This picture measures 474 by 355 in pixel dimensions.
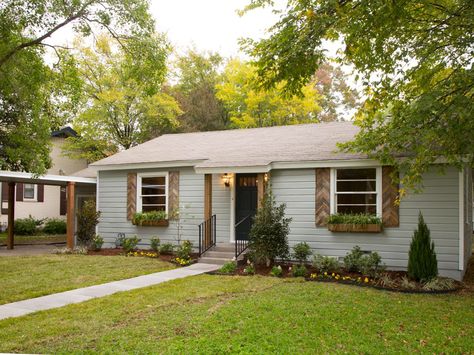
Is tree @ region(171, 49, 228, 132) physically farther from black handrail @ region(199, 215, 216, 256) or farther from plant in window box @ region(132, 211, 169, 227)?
black handrail @ region(199, 215, 216, 256)

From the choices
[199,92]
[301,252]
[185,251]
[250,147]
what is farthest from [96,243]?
[199,92]

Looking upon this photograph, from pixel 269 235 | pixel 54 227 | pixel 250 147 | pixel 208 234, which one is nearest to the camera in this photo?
pixel 269 235

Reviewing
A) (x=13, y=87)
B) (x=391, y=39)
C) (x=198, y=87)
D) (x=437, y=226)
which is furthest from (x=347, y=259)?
(x=198, y=87)

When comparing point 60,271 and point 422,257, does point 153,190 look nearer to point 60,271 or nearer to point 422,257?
point 60,271

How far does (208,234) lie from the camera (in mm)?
12336

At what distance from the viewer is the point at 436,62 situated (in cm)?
900

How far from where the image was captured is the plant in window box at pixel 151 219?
1316 cm

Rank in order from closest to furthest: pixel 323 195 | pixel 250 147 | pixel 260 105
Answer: pixel 323 195, pixel 250 147, pixel 260 105

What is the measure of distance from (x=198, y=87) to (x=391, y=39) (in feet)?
71.6

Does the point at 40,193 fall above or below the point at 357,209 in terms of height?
above

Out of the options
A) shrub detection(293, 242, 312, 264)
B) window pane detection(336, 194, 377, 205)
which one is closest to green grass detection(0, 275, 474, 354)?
shrub detection(293, 242, 312, 264)

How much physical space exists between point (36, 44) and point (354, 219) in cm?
803

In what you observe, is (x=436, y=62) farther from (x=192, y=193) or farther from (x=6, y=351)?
(x=6, y=351)

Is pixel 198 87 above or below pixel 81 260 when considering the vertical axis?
above
